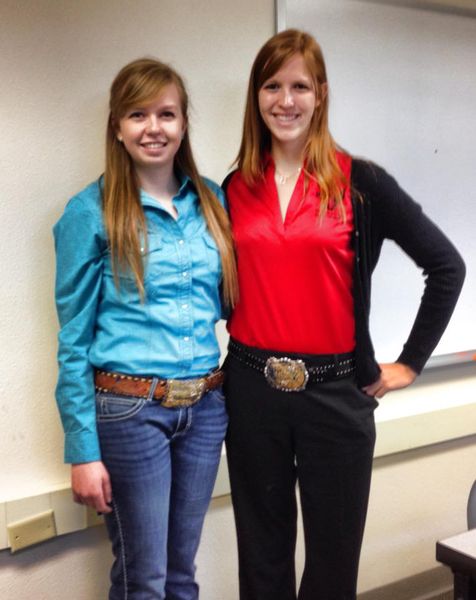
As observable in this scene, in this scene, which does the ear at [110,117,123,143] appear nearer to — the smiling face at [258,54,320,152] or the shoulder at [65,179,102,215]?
the shoulder at [65,179,102,215]

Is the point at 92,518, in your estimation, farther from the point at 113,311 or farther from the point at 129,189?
the point at 129,189

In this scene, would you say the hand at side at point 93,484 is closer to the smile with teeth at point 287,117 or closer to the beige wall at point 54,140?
the beige wall at point 54,140

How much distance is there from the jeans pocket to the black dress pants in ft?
0.74

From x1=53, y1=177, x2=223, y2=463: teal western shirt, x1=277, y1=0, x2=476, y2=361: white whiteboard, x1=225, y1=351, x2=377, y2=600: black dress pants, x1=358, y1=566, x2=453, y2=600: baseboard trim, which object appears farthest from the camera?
x1=358, y1=566, x2=453, y2=600: baseboard trim

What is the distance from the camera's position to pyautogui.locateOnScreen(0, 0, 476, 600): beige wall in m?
1.43

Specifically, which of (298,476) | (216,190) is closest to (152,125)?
(216,190)

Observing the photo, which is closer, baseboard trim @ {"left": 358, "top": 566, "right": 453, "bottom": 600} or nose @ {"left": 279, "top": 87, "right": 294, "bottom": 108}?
nose @ {"left": 279, "top": 87, "right": 294, "bottom": 108}

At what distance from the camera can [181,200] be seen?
135cm

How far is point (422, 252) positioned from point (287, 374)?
0.37 meters

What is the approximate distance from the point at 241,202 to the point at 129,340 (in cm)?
38

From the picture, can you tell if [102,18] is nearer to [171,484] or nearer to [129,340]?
[129,340]

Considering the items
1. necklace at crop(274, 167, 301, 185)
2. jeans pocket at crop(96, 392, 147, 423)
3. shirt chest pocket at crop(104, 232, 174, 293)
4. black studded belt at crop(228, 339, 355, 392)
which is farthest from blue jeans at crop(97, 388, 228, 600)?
necklace at crop(274, 167, 301, 185)

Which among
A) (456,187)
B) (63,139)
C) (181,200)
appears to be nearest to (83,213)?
(181,200)

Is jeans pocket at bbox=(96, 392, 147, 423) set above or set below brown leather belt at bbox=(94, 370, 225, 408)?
below
